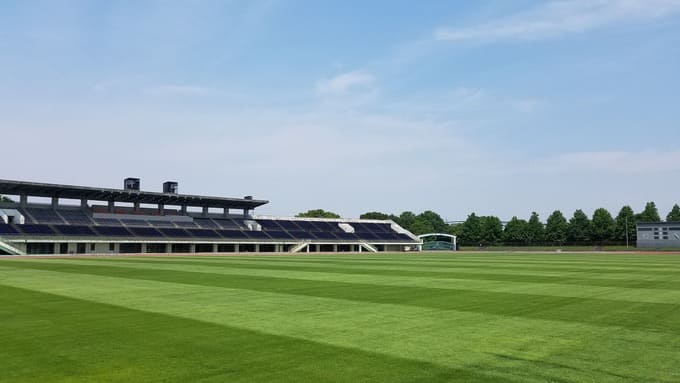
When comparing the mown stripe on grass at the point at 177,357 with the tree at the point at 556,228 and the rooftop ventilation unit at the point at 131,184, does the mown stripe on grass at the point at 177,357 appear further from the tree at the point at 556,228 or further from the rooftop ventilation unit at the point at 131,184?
the tree at the point at 556,228

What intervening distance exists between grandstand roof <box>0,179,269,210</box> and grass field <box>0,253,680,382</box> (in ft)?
221

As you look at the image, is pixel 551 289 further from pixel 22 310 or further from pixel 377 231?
pixel 377 231

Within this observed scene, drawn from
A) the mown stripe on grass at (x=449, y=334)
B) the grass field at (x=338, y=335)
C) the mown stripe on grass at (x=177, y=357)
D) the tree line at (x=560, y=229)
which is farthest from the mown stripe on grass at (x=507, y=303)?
the tree line at (x=560, y=229)

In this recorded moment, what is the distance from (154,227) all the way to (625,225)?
106619 mm

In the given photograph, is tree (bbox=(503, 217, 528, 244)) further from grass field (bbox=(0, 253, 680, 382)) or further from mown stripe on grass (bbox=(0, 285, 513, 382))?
mown stripe on grass (bbox=(0, 285, 513, 382))

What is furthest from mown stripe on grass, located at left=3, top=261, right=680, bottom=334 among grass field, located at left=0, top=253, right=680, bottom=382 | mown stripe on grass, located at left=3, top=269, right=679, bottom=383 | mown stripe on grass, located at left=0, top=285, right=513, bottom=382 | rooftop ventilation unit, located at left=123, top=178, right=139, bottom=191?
rooftop ventilation unit, located at left=123, top=178, right=139, bottom=191

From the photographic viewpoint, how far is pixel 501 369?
8.61 m

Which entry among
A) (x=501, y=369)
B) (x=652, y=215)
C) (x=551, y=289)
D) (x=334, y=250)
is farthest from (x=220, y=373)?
(x=652, y=215)

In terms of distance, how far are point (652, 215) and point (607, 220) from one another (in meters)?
13.6

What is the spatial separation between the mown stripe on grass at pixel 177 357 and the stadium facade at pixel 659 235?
4129 inches

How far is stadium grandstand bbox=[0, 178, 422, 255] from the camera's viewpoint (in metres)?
76.4

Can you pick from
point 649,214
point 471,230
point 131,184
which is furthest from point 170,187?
point 649,214

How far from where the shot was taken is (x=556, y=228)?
132 meters

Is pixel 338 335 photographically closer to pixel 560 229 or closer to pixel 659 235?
pixel 659 235
